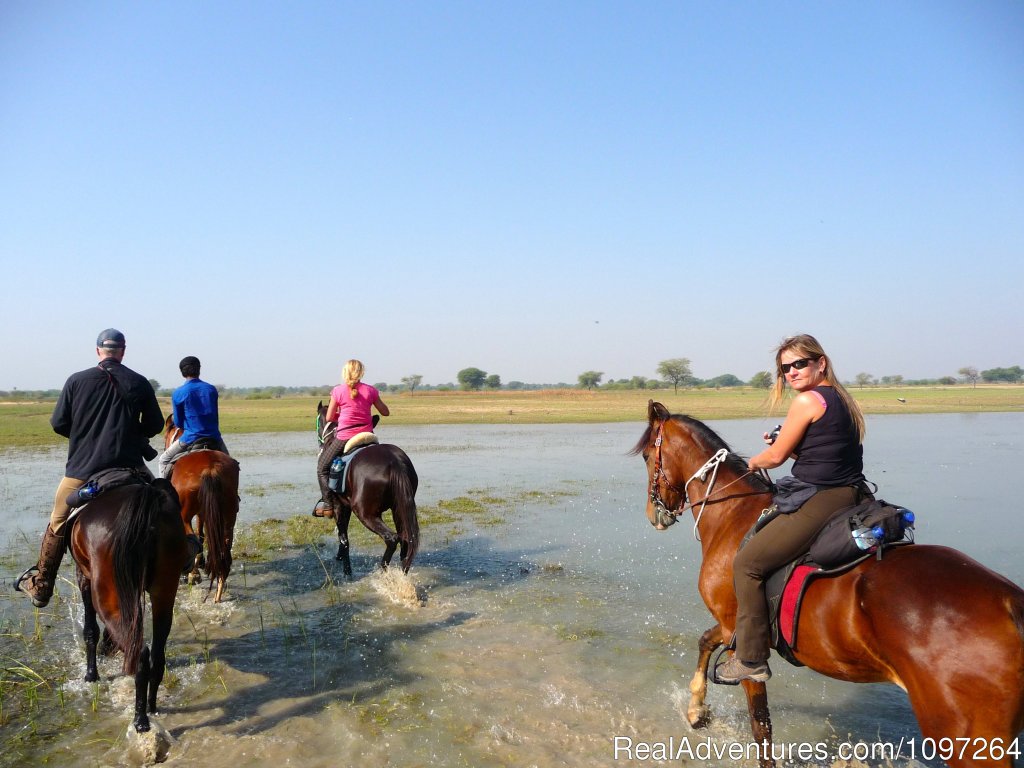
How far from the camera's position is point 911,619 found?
3.35 m

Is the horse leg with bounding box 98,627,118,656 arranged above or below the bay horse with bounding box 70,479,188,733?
below

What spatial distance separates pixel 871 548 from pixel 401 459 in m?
6.13

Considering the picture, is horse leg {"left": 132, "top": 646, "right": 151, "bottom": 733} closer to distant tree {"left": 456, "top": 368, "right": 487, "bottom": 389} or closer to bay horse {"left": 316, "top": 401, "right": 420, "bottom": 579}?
bay horse {"left": 316, "top": 401, "right": 420, "bottom": 579}

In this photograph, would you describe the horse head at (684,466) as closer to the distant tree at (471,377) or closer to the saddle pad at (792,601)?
the saddle pad at (792,601)

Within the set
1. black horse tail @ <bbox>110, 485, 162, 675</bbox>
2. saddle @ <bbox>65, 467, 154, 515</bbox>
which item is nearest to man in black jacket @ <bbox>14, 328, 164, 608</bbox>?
saddle @ <bbox>65, 467, 154, 515</bbox>

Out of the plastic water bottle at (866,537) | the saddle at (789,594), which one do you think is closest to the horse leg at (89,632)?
the saddle at (789,594)

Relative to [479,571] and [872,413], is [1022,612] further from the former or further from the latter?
[872,413]

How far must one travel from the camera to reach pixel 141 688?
4812 millimetres

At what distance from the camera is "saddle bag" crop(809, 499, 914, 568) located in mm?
3760

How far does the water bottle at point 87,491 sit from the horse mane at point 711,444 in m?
4.45

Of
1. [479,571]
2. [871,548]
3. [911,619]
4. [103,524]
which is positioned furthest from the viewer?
[479,571]

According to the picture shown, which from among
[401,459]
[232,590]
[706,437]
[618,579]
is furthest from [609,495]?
[706,437]

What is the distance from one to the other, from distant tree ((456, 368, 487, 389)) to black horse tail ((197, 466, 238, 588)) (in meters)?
133

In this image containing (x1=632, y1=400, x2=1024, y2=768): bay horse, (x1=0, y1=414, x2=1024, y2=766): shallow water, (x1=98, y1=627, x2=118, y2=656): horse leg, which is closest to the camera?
(x1=632, y1=400, x2=1024, y2=768): bay horse
